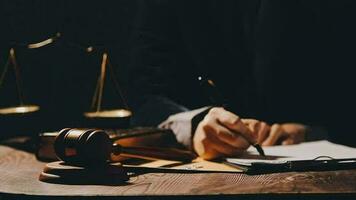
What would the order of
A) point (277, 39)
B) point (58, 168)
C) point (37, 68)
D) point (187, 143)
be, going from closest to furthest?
1. point (58, 168)
2. point (187, 143)
3. point (277, 39)
4. point (37, 68)

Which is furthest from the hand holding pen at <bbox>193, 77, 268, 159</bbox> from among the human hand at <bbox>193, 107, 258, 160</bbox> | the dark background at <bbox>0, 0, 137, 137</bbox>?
the dark background at <bbox>0, 0, 137, 137</bbox>

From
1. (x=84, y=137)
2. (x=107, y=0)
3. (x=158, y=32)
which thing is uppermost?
(x=107, y=0)

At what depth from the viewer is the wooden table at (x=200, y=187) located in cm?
123

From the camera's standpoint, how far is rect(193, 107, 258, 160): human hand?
5.69 ft

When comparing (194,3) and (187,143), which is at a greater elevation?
(194,3)

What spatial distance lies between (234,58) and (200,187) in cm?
142

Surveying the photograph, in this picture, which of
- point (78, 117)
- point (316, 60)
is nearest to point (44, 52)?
point (78, 117)

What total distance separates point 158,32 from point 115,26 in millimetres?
220

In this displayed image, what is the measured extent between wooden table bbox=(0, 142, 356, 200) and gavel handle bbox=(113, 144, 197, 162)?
0.13m

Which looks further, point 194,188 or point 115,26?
point 115,26

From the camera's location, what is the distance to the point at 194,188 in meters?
1.30

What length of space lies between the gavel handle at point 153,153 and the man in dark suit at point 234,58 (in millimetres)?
585

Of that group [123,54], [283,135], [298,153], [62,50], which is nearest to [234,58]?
[123,54]

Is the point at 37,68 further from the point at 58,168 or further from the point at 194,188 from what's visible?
the point at 194,188
